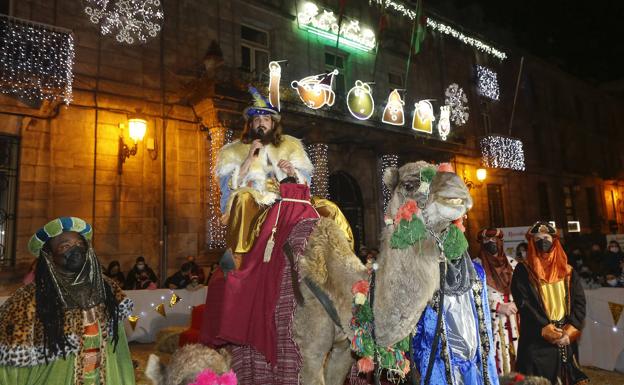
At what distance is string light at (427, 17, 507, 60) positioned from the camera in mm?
22461

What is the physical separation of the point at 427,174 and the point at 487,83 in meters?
25.8

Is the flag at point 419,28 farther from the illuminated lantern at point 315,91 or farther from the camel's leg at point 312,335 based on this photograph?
the camel's leg at point 312,335

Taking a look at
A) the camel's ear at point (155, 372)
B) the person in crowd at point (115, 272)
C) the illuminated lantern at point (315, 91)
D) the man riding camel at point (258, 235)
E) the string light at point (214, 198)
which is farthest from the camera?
the illuminated lantern at point (315, 91)

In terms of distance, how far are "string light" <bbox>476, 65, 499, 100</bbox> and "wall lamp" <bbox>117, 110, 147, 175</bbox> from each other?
2002cm

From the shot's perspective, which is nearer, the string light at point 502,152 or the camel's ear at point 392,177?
the camel's ear at point 392,177

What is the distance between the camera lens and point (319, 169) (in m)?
15.5

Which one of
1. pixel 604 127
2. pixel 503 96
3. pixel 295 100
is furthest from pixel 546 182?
pixel 295 100

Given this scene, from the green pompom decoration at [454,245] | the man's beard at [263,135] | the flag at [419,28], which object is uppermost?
the flag at [419,28]

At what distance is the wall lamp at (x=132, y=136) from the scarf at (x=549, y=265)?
10302mm

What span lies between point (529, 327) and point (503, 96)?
25040mm

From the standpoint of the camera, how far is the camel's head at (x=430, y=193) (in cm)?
267

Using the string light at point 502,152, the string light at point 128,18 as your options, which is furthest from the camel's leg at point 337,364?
the string light at point 502,152

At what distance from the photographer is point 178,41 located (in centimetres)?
1370

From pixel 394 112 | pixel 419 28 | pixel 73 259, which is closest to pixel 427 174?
pixel 73 259
